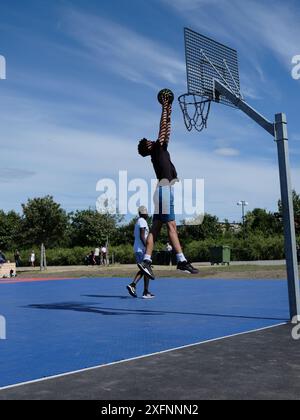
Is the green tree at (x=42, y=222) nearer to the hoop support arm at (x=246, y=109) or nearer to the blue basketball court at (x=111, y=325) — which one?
the blue basketball court at (x=111, y=325)

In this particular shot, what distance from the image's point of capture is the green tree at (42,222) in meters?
29.8

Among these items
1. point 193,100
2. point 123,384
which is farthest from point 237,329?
point 193,100

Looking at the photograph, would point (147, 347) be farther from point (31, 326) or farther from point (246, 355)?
point (31, 326)

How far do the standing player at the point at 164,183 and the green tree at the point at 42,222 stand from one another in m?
22.8

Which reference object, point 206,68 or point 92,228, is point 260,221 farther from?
point 206,68

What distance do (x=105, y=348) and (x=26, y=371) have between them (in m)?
1.13

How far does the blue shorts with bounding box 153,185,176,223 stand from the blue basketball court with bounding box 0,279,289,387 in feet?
→ 4.90

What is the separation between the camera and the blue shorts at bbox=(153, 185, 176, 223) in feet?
24.5

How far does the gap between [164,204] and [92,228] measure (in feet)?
152

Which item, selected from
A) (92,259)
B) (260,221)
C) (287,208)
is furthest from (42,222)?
(260,221)

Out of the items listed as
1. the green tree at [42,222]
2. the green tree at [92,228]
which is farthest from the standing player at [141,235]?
the green tree at [92,228]

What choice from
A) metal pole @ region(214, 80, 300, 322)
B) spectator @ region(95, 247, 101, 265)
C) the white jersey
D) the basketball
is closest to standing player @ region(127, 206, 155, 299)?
the white jersey

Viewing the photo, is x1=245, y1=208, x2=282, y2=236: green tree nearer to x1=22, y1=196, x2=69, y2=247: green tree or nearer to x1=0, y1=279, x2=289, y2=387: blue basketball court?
x1=22, y1=196, x2=69, y2=247: green tree

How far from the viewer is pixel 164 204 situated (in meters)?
7.47
